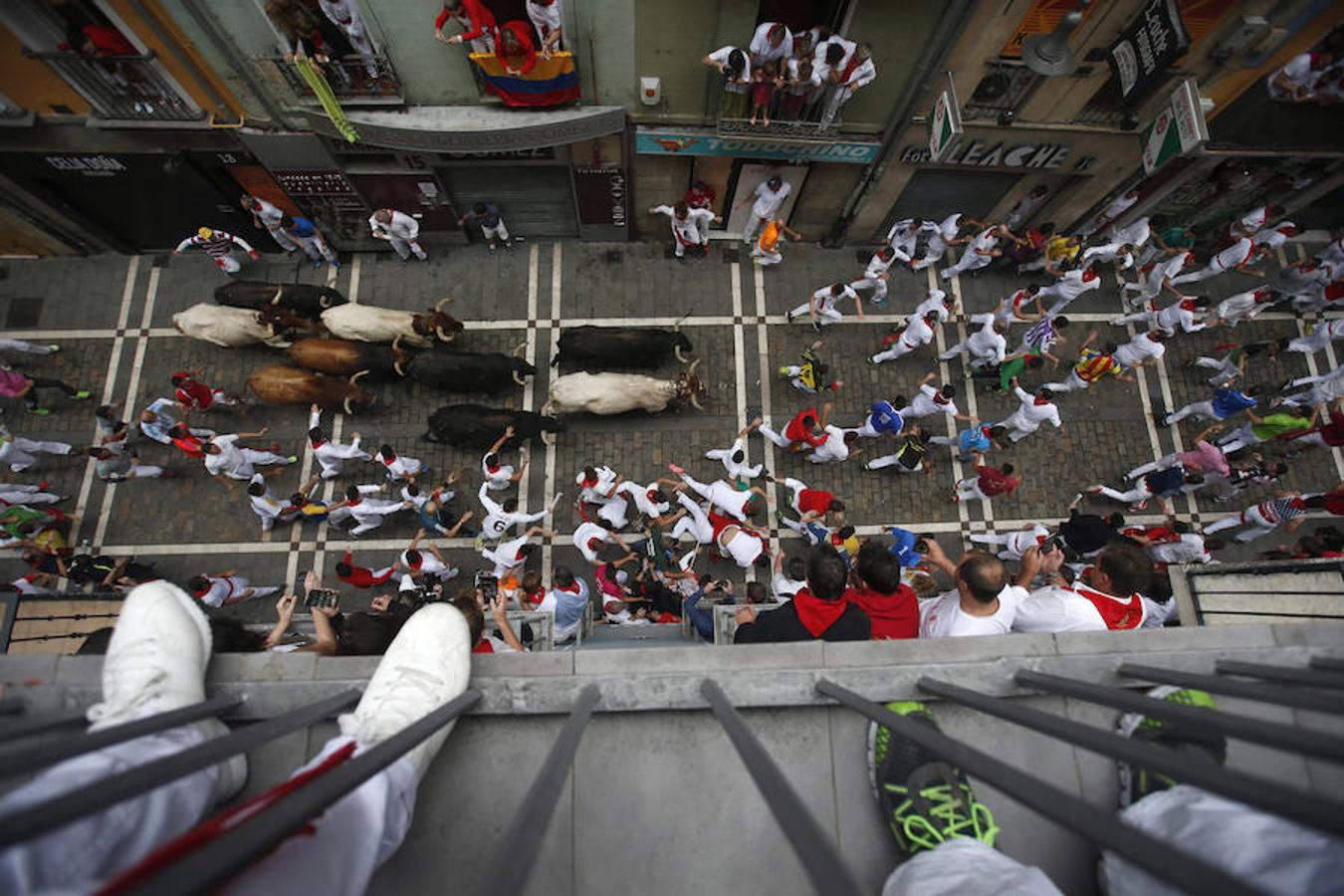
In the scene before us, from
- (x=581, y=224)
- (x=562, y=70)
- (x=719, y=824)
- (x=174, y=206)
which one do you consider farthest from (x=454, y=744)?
(x=174, y=206)

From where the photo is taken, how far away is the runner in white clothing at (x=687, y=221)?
12172 mm

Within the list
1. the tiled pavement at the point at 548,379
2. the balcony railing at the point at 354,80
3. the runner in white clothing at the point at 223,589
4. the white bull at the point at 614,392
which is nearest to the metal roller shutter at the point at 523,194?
the tiled pavement at the point at 548,379

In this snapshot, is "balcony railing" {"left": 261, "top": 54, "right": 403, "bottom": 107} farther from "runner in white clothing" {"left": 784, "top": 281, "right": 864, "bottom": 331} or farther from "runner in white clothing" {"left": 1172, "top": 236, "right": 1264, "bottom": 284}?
"runner in white clothing" {"left": 1172, "top": 236, "right": 1264, "bottom": 284}

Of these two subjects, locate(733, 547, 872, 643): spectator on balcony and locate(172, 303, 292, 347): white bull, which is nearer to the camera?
locate(733, 547, 872, 643): spectator on balcony

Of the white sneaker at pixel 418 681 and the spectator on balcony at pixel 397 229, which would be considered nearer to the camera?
the white sneaker at pixel 418 681

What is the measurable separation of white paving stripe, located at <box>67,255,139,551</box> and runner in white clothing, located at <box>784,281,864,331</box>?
1415 cm

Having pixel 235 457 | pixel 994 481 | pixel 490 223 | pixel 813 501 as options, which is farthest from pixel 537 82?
pixel 994 481

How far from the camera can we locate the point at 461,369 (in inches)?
436

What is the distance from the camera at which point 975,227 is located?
1303 cm

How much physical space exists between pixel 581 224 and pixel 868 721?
38.3 ft

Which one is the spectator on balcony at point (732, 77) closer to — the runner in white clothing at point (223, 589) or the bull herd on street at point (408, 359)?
the bull herd on street at point (408, 359)

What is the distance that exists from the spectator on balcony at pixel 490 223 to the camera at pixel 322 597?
7827mm

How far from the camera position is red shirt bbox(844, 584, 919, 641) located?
6684 millimetres

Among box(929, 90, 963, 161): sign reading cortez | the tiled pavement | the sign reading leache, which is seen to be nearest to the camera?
the tiled pavement
